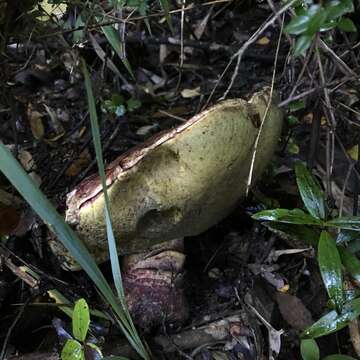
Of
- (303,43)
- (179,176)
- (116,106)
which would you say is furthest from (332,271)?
(116,106)

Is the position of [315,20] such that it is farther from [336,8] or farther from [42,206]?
[42,206]

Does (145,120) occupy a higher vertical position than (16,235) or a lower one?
lower

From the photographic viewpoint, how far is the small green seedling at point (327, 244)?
1.33 m

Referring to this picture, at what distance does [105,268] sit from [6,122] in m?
0.82

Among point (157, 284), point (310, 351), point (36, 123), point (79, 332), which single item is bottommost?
point (310, 351)

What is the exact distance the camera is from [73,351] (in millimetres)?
1401

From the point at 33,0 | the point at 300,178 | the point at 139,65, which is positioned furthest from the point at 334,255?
the point at 139,65

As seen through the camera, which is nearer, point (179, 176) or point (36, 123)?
point (179, 176)

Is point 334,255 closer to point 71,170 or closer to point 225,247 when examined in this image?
point 225,247

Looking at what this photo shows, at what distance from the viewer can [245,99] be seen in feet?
4.52

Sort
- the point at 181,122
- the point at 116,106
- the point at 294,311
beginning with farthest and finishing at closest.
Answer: the point at 116,106
the point at 181,122
the point at 294,311

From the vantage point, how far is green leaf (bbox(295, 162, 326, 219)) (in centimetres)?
145

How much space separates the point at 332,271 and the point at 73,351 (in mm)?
672

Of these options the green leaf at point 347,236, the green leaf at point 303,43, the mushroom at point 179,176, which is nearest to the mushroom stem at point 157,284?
the mushroom at point 179,176
